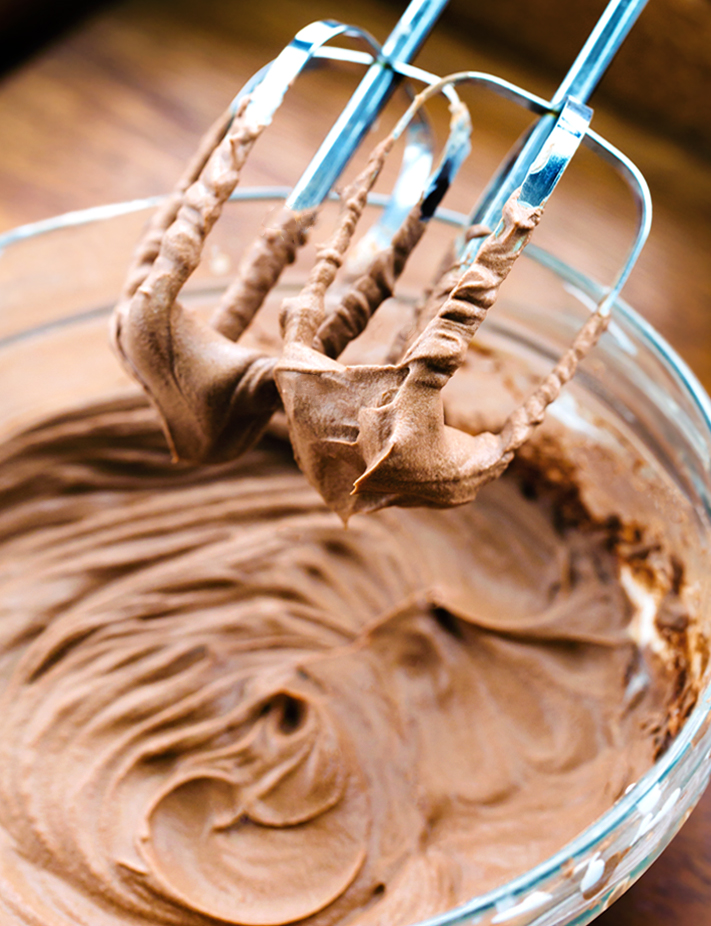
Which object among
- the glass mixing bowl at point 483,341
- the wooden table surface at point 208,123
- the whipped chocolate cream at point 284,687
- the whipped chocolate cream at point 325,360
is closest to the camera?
the whipped chocolate cream at point 325,360

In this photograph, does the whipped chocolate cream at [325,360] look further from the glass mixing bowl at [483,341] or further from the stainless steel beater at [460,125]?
the glass mixing bowl at [483,341]

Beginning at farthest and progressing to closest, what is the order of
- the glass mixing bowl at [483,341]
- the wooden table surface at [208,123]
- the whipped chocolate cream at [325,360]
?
the wooden table surface at [208,123], the glass mixing bowl at [483,341], the whipped chocolate cream at [325,360]

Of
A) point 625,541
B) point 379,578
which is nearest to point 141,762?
point 379,578

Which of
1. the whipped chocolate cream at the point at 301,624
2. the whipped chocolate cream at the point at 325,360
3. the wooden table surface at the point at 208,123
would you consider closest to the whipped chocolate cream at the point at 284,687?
the whipped chocolate cream at the point at 301,624

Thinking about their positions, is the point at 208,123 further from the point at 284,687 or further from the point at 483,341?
the point at 284,687

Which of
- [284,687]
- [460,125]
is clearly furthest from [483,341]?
[284,687]

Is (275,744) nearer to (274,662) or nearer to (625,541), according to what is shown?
(274,662)
